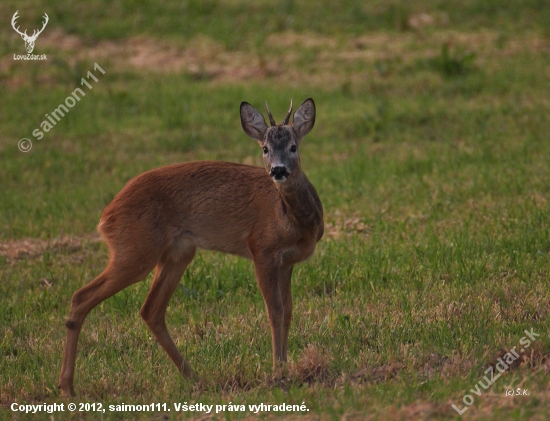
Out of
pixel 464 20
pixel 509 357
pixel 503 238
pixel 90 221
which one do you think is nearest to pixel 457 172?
pixel 503 238

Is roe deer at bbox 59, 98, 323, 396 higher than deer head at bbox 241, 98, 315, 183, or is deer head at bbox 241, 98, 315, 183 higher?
deer head at bbox 241, 98, 315, 183

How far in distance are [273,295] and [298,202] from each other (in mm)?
713

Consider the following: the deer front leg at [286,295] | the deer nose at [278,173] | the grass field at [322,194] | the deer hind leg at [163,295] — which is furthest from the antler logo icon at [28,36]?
the deer nose at [278,173]

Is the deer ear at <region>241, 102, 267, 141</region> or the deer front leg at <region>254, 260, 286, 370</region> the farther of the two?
the deer ear at <region>241, 102, 267, 141</region>

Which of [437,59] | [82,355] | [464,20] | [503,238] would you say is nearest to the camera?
[82,355]

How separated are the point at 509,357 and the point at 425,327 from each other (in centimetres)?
85

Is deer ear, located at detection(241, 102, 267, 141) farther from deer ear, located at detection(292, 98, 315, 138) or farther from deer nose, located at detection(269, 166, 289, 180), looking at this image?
deer nose, located at detection(269, 166, 289, 180)

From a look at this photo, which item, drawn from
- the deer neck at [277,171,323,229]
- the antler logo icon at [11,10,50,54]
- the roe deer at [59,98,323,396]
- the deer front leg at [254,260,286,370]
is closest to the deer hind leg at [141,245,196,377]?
the roe deer at [59,98,323,396]

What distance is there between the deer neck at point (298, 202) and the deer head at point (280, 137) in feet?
0.33

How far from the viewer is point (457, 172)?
11.3 m

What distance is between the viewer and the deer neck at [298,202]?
6570 millimetres

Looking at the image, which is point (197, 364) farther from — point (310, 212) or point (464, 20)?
point (464, 20)

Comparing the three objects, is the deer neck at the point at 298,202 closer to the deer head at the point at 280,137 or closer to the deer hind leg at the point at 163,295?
the deer head at the point at 280,137

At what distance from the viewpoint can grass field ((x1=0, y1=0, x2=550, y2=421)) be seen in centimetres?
622
